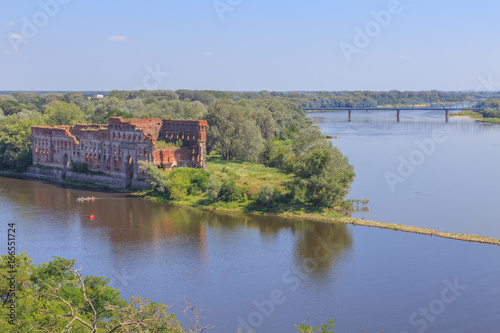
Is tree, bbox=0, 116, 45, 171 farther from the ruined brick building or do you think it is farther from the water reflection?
the water reflection

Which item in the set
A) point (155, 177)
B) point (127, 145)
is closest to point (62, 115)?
point (127, 145)

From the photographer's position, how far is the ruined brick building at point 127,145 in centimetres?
5912

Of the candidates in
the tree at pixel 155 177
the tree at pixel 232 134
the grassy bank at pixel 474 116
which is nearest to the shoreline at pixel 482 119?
the grassy bank at pixel 474 116

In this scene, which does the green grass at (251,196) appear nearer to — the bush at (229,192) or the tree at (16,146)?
the bush at (229,192)

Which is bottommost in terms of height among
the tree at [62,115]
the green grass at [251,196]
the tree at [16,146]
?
the green grass at [251,196]

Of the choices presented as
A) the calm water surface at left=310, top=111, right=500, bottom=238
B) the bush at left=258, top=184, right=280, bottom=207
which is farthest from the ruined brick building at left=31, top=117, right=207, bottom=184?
the calm water surface at left=310, top=111, right=500, bottom=238

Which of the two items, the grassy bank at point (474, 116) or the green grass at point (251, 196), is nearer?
the green grass at point (251, 196)

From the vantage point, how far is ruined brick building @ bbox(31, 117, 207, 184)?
59125 mm

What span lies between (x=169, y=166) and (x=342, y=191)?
68.4 ft

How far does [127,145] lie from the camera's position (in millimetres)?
60062

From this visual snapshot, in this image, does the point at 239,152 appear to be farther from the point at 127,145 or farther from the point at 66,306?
the point at 66,306

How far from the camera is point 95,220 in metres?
46.5

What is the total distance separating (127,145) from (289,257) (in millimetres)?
29657

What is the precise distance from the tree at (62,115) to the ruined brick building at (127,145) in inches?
726
